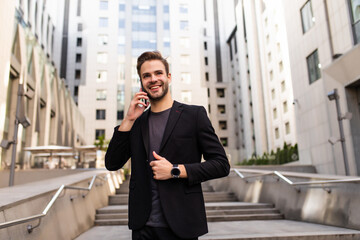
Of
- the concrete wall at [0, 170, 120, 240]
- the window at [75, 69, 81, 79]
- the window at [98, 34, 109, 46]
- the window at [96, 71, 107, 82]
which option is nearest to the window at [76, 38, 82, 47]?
the window at [75, 69, 81, 79]

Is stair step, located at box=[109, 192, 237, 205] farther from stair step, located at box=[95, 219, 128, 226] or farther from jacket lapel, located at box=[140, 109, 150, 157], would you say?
jacket lapel, located at box=[140, 109, 150, 157]

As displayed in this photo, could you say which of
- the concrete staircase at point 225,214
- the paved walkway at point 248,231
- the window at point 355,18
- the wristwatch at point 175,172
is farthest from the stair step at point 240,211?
the window at point 355,18

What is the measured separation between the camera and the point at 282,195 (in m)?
8.77

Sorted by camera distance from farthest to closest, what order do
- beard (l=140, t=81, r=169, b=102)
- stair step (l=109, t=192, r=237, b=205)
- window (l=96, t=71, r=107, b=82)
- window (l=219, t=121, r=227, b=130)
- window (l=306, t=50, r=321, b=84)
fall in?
window (l=219, t=121, r=227, b=130), window (l=96, t=71, r=107, b=82), window (l=306, t=50, r=321, b=84), stair step (l=109, t=192, r=237, b=205), beard (l=140, t=81, r=169, b=102)

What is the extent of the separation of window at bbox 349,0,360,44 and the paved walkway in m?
11.8

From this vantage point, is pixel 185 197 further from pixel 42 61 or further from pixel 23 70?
pixel 42 61

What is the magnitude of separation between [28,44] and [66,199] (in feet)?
81.2

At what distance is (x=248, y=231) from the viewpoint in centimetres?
648

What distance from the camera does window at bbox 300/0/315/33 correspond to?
20375 millimetres

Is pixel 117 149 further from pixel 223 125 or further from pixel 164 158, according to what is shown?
pixel 223 125

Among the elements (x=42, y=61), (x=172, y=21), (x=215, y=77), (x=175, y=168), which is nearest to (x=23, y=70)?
(x=42, y=61)

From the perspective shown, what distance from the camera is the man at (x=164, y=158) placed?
1.80 metres

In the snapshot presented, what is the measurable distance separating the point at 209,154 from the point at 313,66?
20.3 metres

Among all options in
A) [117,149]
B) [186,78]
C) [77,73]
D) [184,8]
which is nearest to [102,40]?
[77,73]
